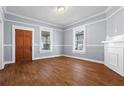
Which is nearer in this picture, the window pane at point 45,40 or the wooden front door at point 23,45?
the wooden front door at point 23,45

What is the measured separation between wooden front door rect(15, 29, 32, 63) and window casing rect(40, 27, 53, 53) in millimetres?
864

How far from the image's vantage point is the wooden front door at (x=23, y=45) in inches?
169

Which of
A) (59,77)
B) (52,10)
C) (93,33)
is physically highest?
(52,10)

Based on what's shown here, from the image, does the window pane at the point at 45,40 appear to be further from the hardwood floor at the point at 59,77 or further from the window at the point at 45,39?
the hardwood floor at the point at 59,77

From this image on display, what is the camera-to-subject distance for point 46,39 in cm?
579

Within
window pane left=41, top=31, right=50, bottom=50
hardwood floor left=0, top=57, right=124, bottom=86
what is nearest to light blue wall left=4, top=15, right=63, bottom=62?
window pane left=41, top=31, right=50, bottom=50

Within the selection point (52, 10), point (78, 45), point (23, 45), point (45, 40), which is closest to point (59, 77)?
point (52, 10)

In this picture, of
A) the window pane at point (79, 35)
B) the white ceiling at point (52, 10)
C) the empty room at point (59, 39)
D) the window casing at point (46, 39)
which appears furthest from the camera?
the window casing at point (46, 39)

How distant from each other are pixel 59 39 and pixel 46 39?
4.05ft

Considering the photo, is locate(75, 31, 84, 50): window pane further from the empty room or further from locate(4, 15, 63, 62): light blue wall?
locate(4, 15, 63, 62): light blue wall

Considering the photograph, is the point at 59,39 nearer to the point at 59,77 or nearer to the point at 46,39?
the point at 46,39

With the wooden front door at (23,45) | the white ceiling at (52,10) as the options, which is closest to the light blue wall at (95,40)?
the white ceiling at (52,10)

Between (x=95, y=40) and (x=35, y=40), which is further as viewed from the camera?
(x=35, y=40)
